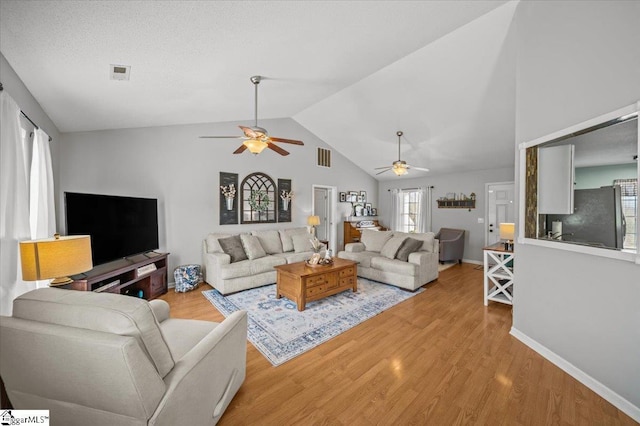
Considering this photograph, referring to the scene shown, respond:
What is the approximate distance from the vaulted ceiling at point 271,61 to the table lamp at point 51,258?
4.59ft

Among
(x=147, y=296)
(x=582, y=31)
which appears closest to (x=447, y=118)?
(x=582, y=31)

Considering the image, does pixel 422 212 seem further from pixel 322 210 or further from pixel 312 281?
pixel 312 281

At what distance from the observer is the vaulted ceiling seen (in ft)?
5.63

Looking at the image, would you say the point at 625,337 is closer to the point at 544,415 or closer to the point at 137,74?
the point at 544,415

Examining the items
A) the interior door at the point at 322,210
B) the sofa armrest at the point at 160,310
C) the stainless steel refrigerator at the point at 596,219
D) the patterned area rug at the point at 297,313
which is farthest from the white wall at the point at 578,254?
the interior door at the point at 322,210

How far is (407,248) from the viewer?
4219 mm

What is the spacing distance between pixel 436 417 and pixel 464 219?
570 cm

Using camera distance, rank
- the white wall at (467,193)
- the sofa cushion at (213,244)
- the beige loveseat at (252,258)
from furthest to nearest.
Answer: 1. the white wall at (467,193)
2. the sofa cushion at (213,244)
3. the beige loveseat at (252,258)

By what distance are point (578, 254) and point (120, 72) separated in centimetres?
421

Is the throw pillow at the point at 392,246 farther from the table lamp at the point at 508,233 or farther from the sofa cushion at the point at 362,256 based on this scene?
the table lamp at the point at 508,233

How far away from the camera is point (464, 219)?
20.7ft

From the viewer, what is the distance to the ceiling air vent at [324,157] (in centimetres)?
648

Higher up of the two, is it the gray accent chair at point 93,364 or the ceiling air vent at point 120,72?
the ceiling air vent at point 120,72

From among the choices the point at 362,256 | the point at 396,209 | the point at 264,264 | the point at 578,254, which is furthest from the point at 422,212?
the point at 578,254
